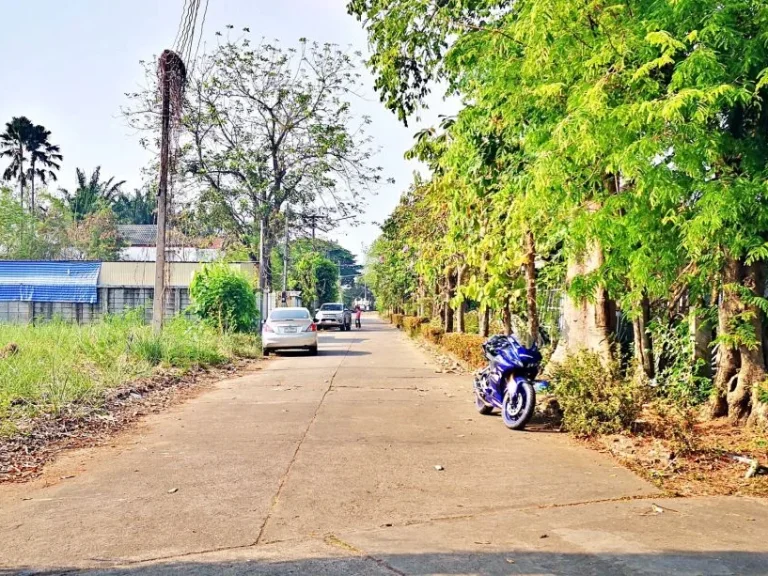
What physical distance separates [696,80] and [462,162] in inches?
177

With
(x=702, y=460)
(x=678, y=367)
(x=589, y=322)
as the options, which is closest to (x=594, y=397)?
(x=702, y=460)

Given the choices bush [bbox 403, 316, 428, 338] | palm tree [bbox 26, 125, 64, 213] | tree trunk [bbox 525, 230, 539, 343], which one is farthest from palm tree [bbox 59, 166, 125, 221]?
tree trunk [bbox 525, 230, 539, 343]

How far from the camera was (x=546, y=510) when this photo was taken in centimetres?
561

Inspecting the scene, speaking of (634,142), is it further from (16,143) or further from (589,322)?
(16,143)

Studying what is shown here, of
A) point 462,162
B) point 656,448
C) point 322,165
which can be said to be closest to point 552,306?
point 462,162

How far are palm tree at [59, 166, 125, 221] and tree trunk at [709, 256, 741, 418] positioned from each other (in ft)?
216

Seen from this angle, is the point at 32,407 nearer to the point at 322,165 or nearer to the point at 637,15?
the point at 637,15

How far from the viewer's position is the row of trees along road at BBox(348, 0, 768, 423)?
6477mm

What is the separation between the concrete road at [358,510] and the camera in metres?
4.43

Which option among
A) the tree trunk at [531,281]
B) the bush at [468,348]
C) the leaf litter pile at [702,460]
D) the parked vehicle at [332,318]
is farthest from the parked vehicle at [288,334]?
the parked vehicle at [332,318]

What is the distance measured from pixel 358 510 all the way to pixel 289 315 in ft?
59.9

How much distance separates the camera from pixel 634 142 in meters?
6.56

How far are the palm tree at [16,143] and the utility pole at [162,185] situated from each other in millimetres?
52534

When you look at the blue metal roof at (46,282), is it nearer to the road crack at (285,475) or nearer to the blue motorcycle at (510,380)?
the road crack at (285,475)
